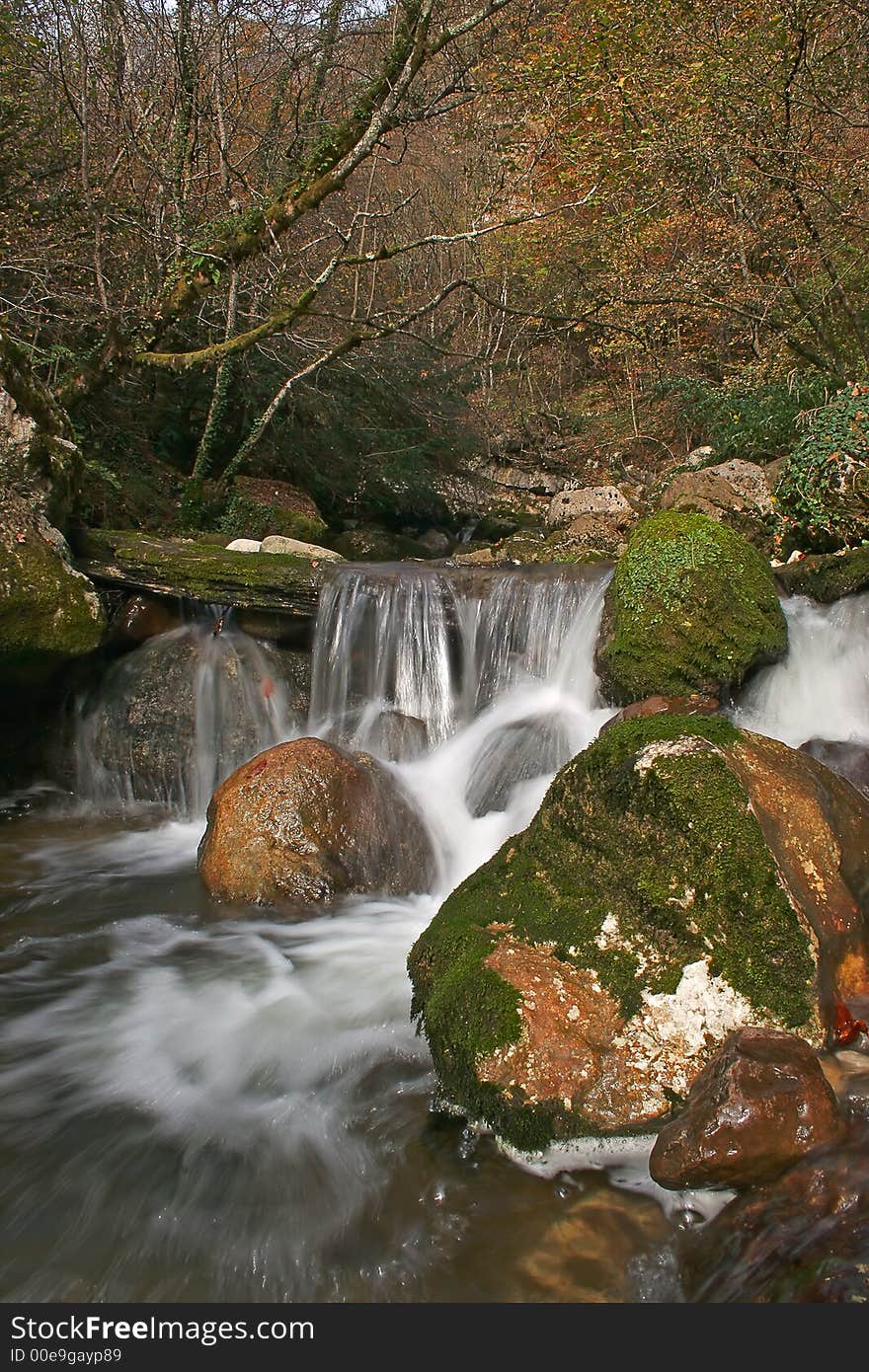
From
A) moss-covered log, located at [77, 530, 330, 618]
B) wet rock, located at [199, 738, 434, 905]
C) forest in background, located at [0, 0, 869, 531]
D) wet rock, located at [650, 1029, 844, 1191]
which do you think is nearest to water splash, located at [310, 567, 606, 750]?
moss-covered log, located at [77, 530, 330, 618]

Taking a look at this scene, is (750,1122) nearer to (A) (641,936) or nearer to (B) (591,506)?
(A) (641,936)

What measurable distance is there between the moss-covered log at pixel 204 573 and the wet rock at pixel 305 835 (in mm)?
2626

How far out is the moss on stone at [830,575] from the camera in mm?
7282

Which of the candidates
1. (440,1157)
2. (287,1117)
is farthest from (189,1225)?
(440,1157)

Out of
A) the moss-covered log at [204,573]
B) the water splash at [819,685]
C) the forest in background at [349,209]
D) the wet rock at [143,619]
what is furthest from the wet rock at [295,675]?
the water splash at [819,685]

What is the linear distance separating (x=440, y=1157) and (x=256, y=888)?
259 cm

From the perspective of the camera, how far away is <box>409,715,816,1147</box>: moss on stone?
10.5ft

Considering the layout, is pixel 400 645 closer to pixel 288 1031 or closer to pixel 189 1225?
pixel 288 1031

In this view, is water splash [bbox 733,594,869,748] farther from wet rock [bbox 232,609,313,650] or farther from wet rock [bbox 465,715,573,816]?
wet rock [bbox 232,609,313,650]

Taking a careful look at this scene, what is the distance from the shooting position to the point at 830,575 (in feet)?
24.8

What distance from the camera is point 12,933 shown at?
17.0 feet

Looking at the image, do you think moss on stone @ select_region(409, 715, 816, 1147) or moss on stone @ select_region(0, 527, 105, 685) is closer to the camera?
moss on stone @ select_region(409, 715, 816, 1147)

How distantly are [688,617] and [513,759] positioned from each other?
5.90ft

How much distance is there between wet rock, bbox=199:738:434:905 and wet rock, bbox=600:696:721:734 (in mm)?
1752
